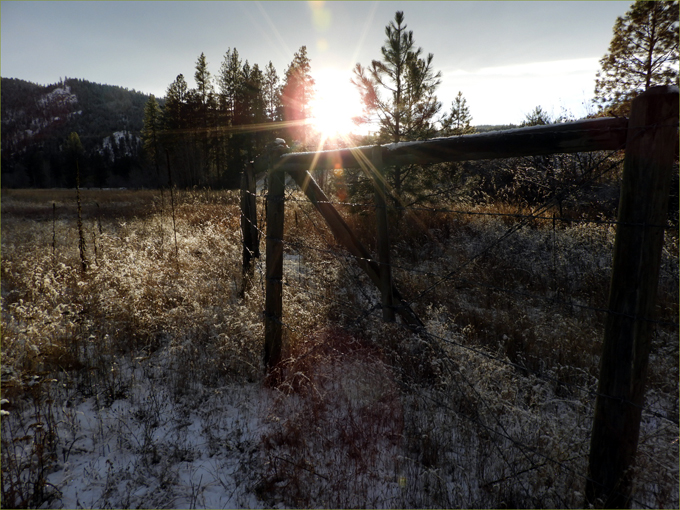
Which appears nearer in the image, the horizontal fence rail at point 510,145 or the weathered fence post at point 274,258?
the horizontal fence rail at point 510,145

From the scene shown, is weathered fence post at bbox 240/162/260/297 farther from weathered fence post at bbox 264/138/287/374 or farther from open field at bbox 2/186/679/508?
weathered fence post at bbox 264/138/287/374

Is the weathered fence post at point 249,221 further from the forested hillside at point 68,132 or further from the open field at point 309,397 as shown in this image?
the forested hillside at point 68,132

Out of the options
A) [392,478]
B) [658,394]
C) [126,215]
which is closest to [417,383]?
[392,478]

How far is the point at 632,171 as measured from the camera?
5.61ft

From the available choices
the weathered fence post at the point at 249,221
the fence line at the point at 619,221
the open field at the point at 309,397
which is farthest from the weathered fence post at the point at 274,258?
the weathered fence post at the point at 249,221

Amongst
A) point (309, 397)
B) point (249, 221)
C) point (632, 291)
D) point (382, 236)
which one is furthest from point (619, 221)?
point (249, 221)

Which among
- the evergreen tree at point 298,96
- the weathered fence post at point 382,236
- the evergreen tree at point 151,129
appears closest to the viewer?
the weathered fence post at point 382,236

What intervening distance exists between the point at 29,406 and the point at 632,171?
14.8ft

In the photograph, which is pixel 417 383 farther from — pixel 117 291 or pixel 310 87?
pixel 310 87

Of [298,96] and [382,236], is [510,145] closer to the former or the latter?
[382,236]

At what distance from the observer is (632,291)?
1755 mm

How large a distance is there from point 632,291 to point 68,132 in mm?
158465

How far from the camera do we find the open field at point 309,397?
237cm

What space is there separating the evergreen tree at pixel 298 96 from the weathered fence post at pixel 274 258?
101 feet
